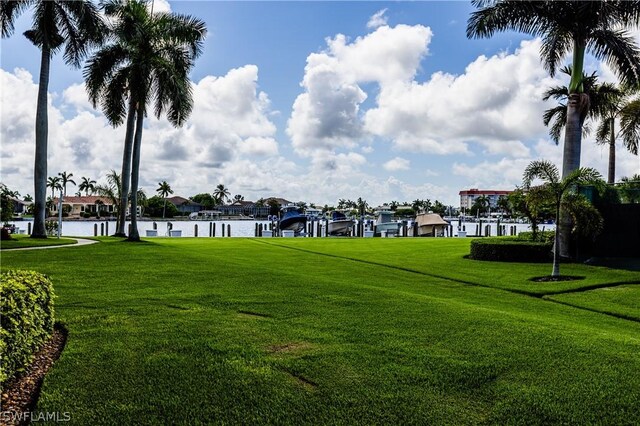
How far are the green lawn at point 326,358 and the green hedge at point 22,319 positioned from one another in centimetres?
36

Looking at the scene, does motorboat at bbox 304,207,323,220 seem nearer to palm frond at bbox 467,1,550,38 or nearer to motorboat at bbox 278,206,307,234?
motorboat at bbox 278,206,307,234

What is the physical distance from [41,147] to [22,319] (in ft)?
66.7

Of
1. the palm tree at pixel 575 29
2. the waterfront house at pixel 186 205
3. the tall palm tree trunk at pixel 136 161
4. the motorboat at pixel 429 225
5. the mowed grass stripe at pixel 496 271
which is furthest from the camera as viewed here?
the waterfront house at pixel 186 205

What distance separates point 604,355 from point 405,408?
312cm

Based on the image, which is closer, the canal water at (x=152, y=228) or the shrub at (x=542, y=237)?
the shrub at (x=542, y=237)

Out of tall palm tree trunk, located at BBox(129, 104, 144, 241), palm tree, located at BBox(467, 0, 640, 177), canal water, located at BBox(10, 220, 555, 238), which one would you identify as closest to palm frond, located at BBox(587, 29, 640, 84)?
palm tree, located at BBox(467, 0, 640, 177)

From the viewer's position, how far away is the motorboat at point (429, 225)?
47625mm

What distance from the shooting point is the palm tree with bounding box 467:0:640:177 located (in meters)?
17.5

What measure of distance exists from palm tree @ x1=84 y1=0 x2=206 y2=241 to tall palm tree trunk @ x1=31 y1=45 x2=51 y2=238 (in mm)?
4068

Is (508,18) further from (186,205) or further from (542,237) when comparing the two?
(186,205)

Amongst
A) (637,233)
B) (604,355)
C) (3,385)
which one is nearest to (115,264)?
(3,385)

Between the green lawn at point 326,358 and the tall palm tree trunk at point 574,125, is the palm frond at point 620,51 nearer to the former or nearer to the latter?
the tall palm tree trunk at point 574,125

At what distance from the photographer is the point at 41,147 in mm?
22328

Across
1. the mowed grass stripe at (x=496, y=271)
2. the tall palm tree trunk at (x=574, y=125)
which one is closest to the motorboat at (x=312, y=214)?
the mowed grass stripe at (x=496, y=271)
